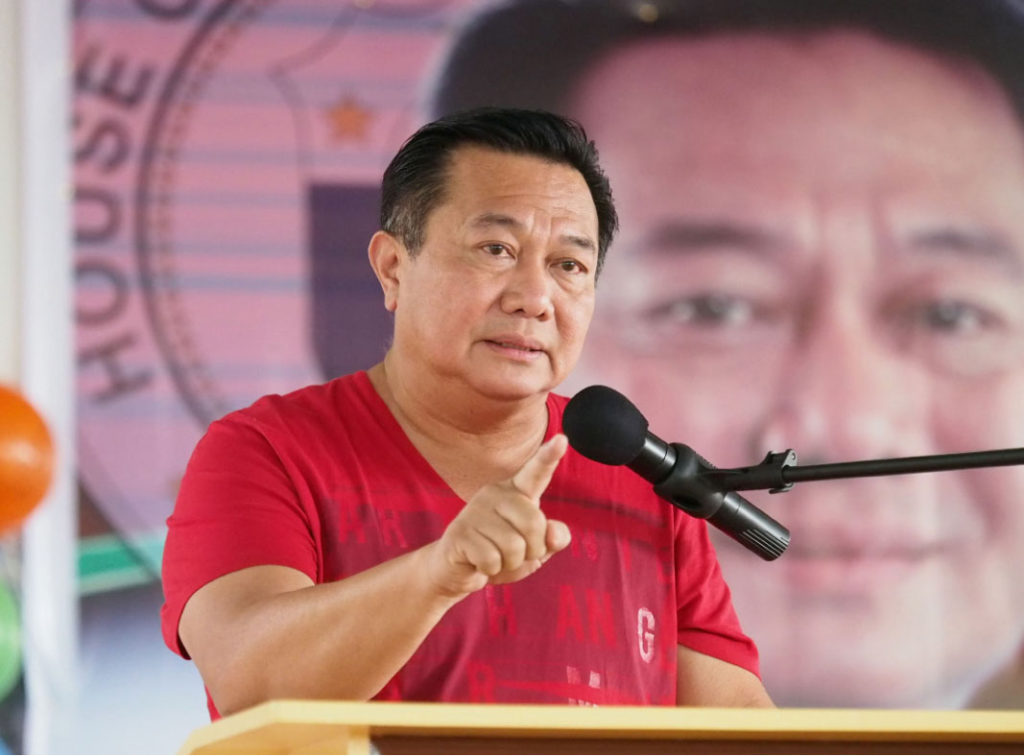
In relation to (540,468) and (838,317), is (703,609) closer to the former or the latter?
(540,468)

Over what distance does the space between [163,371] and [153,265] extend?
0.28 m

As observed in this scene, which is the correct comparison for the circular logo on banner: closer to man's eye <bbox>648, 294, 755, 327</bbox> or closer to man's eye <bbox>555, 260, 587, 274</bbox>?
man's eye <bbox>648, 294, 755, 327</bbox>

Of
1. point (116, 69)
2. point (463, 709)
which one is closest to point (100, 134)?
point (116, 69)

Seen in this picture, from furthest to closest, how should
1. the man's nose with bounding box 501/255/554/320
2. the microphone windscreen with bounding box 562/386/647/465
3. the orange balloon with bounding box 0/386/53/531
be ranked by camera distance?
the orange balloon with bounding box 0/386/53/531 < the man's nose with bounding box 501/255/554/320 < the microphone windscreen with bounding box 562/386/647/465

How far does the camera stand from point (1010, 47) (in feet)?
12.8

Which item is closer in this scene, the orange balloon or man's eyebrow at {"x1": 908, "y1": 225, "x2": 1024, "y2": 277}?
the orange balloon

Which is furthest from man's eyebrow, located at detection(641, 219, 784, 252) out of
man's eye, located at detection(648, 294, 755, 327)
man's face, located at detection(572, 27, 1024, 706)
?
man's eye, located at detection(648, 294, 755, 327)

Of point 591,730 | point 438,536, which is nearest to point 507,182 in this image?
point 438,536

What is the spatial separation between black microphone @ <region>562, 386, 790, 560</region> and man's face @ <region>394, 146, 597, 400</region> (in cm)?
42

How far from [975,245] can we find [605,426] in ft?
8.16

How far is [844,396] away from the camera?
3.69 meters

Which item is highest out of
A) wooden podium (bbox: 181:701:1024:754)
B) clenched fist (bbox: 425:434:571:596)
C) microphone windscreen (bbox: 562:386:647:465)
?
microphone windscreen (bbox: 562:386:647:465)

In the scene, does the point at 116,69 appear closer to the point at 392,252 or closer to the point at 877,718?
the point at 392,252

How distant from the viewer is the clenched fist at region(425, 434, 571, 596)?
145cm
